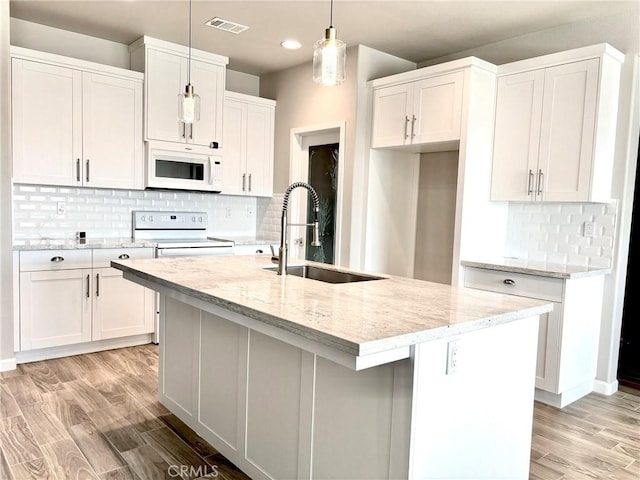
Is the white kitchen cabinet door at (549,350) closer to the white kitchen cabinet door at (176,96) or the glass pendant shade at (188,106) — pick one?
the glass pendant shade at (188,106)

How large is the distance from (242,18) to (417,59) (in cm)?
172

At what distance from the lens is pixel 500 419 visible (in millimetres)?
1851

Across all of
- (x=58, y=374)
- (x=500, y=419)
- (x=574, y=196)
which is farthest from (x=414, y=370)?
(x=58, y=374)

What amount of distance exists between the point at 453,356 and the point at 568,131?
2.44 meters

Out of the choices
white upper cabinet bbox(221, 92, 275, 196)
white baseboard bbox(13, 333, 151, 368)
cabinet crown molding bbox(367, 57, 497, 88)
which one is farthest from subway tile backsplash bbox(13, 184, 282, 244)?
cabinet crown molding bbox(367, 57, 497, 88)

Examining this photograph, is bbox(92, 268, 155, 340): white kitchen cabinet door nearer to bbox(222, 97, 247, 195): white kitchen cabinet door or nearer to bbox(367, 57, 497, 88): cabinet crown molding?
bbox(222, 97, 247, 195): white kitchen cabinet door

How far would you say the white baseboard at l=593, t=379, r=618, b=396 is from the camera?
3.43m

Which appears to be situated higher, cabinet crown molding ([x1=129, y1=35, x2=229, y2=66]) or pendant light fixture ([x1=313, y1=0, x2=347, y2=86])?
cabinet crown molding ([x1=129, y1=35, x2=229, y2=66])

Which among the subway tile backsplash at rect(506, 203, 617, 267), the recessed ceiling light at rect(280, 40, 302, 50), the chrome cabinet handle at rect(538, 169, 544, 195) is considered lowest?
the subway tile backsplash at rect(506, 203, 617, 267)

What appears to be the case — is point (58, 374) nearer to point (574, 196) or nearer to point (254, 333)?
point (254, 333)

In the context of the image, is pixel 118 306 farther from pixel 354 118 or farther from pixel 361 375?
pixel 361 375

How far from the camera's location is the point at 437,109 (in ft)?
12.2

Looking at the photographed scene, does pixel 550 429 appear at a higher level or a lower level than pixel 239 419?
lower

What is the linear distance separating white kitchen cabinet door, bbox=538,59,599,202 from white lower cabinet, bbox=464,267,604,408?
63cm
